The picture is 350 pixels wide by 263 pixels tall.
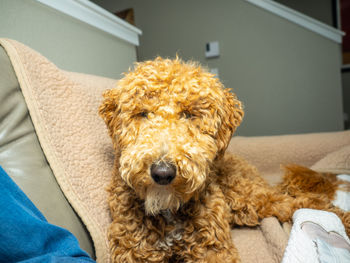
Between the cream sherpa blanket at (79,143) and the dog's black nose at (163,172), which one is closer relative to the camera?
the dog's black nose at (163,172)

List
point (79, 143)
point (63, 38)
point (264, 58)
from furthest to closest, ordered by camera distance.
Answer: point (264, 58) → point (63, 38) → point (79, 143)

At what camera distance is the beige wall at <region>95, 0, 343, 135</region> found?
240 cm

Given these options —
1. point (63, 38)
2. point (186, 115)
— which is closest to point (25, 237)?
point (186, 115)

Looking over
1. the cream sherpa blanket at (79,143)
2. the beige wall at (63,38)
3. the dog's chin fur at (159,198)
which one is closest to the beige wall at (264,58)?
the beige wall at (63,38)

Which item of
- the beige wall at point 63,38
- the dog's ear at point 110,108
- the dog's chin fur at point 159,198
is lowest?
the dog's chin fur at point 159,198

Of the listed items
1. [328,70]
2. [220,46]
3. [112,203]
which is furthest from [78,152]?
[328,70]

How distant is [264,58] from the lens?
248cm

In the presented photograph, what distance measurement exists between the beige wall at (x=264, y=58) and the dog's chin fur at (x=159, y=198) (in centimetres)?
222

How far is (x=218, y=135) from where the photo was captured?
2.53ft

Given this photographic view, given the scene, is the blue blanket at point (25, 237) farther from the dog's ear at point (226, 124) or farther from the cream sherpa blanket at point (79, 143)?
the dog's ear at point (226, 124)

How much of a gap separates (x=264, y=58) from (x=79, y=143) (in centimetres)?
227

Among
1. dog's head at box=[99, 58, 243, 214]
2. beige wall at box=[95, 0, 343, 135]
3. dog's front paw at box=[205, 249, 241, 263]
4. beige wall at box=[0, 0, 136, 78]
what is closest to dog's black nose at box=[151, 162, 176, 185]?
dog's head at box=[99, 58, 243, 214]

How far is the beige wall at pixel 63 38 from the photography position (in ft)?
3.51

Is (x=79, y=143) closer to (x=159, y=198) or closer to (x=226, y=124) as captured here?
(x=159, y=198)
